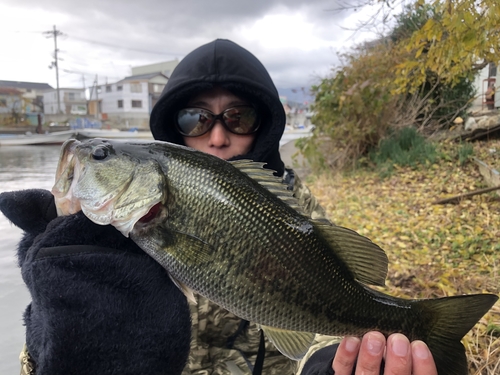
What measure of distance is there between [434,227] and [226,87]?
488 cm

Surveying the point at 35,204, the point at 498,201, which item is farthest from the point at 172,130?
the point at 498,201

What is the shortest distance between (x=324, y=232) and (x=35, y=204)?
126 cm

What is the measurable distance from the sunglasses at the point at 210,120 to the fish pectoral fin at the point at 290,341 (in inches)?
53.7

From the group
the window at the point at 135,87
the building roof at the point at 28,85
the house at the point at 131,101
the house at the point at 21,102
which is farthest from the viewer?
the building roof at the point at 28,85

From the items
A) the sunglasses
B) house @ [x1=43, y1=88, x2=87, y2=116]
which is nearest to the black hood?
the sunglasses

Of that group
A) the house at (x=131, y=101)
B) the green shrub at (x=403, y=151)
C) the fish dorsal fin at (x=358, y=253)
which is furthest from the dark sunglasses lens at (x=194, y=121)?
the house at (x=131, y=101)

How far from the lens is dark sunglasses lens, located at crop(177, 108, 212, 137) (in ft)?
7.85

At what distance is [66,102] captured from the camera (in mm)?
63969

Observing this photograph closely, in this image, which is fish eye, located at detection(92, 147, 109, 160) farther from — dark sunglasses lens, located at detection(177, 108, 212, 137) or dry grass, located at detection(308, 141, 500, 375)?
dry grass, located at detection(308, 141, 500, 375)

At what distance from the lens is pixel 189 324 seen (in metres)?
1.54

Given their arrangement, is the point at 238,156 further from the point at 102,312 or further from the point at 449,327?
→ the point at 449,327

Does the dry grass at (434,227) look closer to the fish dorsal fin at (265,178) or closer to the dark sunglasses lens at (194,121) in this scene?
the fish dorsal fin at (265,178)

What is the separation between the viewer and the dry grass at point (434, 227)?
12.6ft

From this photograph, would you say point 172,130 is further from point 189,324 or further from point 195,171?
point 189,324
